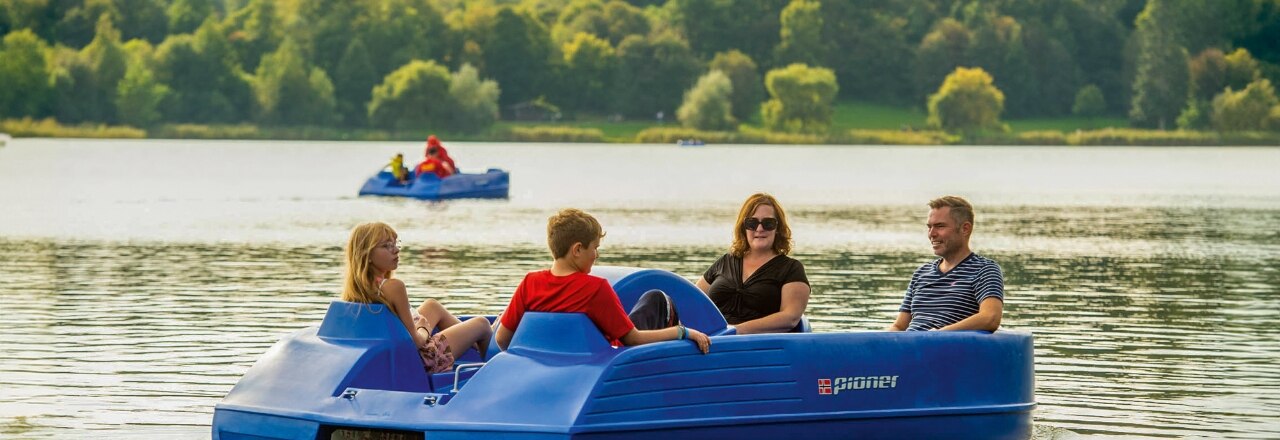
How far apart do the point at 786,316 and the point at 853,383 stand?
808mm

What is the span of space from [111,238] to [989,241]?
1305cm

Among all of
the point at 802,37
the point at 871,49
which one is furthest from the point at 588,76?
the point at 871,49

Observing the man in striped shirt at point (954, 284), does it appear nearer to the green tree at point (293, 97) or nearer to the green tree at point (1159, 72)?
the green tree at point (293, 97)

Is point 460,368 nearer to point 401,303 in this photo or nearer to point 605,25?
point 401,303

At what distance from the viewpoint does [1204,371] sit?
585 inches

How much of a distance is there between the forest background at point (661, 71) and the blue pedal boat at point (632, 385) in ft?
479

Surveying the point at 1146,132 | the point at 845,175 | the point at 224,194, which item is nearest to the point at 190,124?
the point at 1146,132

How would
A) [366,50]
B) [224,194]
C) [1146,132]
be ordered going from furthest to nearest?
[366,50]
[1146,132]
[224,194]

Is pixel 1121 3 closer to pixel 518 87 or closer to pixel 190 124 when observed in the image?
pixel 518 87

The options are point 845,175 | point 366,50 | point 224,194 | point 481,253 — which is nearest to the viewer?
point 481,253

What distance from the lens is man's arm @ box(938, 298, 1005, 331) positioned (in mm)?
10625

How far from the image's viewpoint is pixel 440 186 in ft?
146

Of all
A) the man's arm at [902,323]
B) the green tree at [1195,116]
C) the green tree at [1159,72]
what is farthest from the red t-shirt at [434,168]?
the green tree at [1159,72]

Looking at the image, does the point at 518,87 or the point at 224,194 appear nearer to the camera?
the point at 224,194
